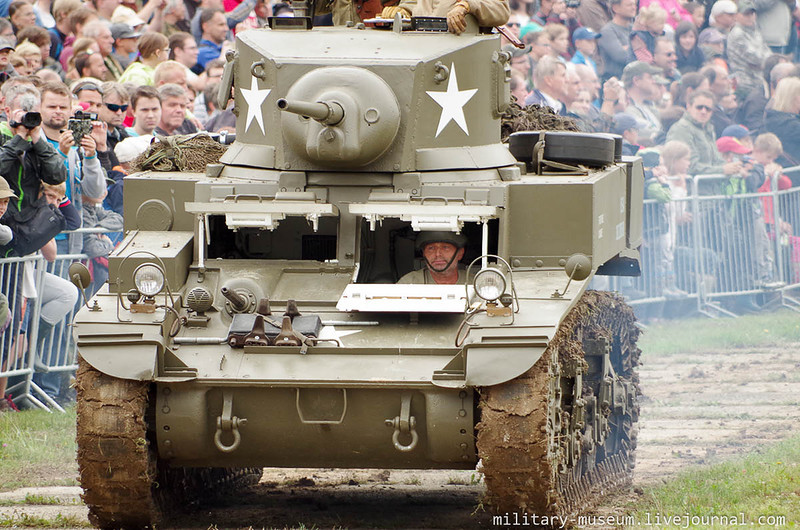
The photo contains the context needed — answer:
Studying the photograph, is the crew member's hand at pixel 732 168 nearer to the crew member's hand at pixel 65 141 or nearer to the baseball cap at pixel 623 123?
Answer: the baseball cap at pixel 623 123

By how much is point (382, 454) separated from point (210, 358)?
1.34 meters

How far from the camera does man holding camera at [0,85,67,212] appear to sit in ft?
50.0

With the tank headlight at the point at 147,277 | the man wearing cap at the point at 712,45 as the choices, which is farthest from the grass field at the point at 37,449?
the man wearing cap at the point at 712,45

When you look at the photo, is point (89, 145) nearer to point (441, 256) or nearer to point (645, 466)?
point (441, 256)

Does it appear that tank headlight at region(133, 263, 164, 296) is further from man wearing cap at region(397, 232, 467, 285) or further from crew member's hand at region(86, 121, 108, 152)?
crew member's hand at region(86, 121, 108, 152)

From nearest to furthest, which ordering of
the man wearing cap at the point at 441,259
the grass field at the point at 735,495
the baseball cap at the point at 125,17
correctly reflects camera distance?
the grass field at the point at 735,495
the man wearing cap at the point at 441,259
the baseball cap at the point at 125,17

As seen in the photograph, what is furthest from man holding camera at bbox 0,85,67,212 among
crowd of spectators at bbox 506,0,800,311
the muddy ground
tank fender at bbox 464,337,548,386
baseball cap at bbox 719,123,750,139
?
baseball cap at bbox 719,123,750,139

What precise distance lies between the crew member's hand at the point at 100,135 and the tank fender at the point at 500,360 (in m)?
7.47

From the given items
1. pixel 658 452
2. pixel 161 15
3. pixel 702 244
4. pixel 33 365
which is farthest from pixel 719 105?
pixel 33 365

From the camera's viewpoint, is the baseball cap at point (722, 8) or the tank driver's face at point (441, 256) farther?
the baseball cap at point (722, 8)

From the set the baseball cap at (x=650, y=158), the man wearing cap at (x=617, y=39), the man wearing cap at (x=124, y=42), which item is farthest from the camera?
the man wearing cap at (x=617, y=39)

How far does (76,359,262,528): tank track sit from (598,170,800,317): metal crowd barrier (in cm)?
1143

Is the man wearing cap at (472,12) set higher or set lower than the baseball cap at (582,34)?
higher

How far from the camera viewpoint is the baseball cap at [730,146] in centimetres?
2423
